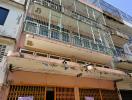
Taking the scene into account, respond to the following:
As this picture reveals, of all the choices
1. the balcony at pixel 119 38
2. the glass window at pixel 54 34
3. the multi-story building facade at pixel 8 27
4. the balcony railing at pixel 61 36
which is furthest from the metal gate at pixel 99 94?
the balcony at pixel 119 38

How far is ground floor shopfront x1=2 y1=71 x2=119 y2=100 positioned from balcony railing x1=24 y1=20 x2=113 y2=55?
249 cm

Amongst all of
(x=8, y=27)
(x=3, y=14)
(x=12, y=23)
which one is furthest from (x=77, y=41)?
(x=3, y=14)

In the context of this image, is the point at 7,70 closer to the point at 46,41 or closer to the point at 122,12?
the point at 46,41

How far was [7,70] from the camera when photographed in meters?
6.93

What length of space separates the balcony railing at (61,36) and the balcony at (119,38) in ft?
13.9

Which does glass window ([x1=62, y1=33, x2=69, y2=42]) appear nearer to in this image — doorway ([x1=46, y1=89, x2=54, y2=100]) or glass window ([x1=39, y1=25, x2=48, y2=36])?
glass window ([x1=39, y1=25, x2=48, y2=36])

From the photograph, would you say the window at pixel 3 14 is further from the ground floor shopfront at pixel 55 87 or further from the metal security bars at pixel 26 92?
the metal security bars at pixel 26 92

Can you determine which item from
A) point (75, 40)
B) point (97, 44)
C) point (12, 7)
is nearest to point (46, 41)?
point (75, 40)

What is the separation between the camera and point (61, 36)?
9.55 m

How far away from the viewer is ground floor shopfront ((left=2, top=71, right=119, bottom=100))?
687cm

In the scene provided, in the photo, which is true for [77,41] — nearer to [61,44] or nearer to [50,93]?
[61,44]

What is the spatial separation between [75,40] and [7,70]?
17.5 ft

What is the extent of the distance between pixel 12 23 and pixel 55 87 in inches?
195

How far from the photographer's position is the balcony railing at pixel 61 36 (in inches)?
352
